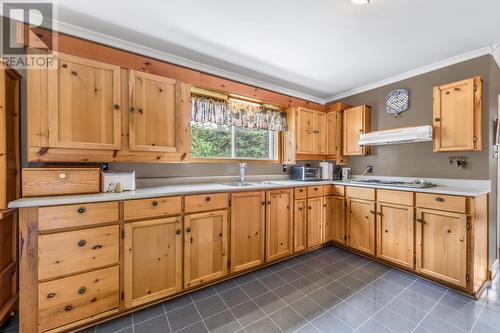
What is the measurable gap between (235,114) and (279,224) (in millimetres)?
1547

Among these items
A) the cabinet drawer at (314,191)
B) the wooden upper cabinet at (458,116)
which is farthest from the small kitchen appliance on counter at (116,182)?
the wooden upper cabinet at (458,116)

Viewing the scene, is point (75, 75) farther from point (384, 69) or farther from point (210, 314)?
point (384, 69)

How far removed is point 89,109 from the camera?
5.93ft

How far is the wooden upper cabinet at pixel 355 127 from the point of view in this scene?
10.8 ft

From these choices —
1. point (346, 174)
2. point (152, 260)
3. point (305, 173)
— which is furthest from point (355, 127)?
point (152, 260)

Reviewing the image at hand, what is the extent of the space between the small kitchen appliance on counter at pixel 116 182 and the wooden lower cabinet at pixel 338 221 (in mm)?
2688

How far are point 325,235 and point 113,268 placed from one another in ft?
8.73

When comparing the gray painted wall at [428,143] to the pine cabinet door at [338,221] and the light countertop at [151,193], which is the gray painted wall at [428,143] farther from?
the pine cabinet door at [338,221]

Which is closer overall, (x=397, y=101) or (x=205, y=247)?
(x=205, y=247)

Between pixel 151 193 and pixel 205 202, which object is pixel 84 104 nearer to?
pixel 151 193

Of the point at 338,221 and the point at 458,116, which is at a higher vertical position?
the point at 458,116

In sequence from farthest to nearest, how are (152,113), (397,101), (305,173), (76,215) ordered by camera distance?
(305,173), (397,101), (152,113), (76,215)

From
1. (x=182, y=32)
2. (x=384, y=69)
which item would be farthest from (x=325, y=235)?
(x=182, y=32)

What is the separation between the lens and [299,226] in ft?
9.35
